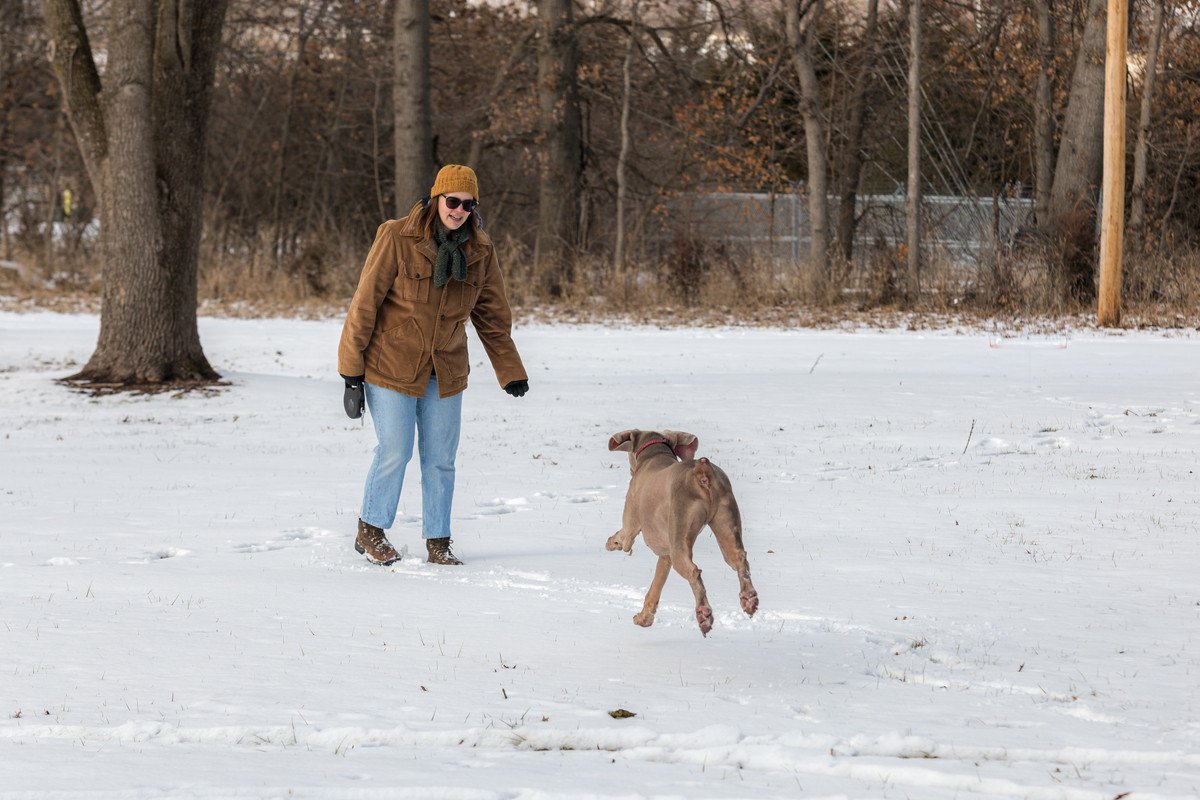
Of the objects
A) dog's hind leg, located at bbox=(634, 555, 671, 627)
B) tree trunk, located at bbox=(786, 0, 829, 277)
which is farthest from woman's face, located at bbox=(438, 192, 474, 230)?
tree trunk, located at bbox=(786, 0, 829, 277)

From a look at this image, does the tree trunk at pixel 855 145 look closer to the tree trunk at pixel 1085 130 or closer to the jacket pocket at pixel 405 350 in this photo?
the tree trunk at pixel 1085 130

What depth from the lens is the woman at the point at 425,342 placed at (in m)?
6.65

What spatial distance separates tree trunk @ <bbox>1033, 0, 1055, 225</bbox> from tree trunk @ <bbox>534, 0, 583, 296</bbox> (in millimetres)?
8041

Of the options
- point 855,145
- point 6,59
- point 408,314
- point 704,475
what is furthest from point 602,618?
point 6,59

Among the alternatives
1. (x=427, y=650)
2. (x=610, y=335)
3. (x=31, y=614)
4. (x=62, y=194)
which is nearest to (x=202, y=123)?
(x=610, y=335)

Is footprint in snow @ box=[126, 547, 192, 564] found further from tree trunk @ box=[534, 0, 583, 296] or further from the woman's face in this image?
tree trunk @ box=[534, 0, 583, 296]

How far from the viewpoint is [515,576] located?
6.70 meters

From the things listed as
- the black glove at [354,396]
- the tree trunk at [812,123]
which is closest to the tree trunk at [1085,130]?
the tree trunk at [812,123]

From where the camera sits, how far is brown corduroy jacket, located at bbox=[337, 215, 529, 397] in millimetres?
6652

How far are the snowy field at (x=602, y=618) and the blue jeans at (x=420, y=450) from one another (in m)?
0.28

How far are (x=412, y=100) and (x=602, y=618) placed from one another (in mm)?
18288

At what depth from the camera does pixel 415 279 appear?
22.0 feet

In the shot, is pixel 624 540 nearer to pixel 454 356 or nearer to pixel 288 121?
pixel 454 356

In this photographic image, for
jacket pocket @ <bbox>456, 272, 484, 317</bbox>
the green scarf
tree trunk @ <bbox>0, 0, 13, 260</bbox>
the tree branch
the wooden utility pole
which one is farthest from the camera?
tree trunk @ <bbox>0, 0, 13, 260</bbox>
